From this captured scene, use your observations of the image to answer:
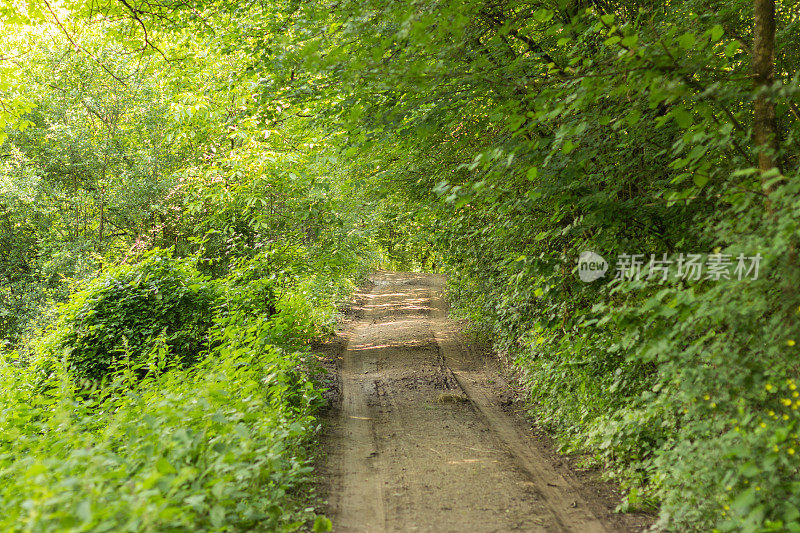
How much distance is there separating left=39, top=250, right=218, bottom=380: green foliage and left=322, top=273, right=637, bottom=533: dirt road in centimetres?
281

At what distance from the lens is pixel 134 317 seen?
28.5 ft

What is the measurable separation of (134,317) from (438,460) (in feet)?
18.7

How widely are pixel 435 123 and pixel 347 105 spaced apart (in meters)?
1.00

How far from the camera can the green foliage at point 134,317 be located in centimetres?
828

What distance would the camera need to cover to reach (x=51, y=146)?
16.6 meters

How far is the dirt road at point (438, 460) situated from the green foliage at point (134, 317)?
111 inches

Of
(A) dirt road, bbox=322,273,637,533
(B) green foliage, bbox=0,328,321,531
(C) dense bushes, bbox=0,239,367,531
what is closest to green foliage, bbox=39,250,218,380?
(C) dense bushes, bbox=0,239,367,531

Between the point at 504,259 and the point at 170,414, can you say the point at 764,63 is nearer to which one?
the point at 504,259

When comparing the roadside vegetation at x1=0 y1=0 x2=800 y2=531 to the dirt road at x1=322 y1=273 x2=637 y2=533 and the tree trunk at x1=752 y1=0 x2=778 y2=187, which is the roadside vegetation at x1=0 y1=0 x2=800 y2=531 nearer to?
the tree trunk at x1=752 y1=0 x2=778 y2=187

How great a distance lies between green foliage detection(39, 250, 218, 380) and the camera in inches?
326

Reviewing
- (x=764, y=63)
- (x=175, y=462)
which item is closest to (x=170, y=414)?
(x=175, y=462)

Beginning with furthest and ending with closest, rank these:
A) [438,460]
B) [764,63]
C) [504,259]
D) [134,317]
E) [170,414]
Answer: [134,317] < [504,259] < [438,460] < [764,63] < [170,414]

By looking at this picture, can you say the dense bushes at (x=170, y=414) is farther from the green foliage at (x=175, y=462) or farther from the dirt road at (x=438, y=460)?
the dirt road at (x=438, y=460)

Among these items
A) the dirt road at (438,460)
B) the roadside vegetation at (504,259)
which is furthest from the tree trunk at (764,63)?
the dirt road at (438,460)
